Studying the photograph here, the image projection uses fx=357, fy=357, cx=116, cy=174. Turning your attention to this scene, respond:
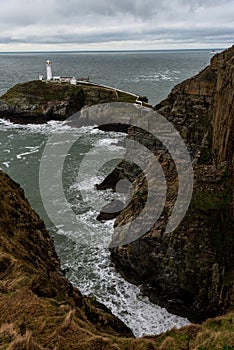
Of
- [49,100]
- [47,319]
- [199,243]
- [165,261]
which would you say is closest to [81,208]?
[165,261]

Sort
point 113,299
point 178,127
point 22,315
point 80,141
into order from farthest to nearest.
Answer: point 80,141
point 178,127
point 113,299
point 22,315

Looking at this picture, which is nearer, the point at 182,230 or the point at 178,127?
the point at 182,230

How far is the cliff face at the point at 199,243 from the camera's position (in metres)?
19.3

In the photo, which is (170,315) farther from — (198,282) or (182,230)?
(182,230)

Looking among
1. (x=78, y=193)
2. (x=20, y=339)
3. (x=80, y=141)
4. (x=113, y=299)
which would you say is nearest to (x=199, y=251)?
(x=113, y=299)

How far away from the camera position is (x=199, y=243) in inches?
794

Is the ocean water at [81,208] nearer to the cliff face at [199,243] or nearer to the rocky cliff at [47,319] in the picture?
the cliff face at [199,243]

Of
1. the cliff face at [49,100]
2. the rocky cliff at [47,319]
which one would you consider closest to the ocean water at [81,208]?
the cliff face at [49,100]

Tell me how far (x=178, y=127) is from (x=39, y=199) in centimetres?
1470

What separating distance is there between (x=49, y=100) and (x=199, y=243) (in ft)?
188

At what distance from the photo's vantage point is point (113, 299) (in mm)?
21094

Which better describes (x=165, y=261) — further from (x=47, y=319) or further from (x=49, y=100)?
(x=49, y=100)

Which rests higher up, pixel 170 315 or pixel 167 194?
pixel 167 194

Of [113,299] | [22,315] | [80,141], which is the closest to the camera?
[22,315]
